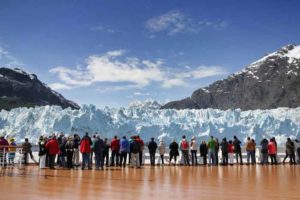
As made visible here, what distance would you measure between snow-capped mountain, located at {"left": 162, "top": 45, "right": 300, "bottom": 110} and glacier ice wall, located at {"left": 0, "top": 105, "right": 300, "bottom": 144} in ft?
304

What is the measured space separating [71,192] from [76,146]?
9659 millimetres

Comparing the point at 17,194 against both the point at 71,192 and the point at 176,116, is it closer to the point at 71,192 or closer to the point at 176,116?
the point at 71,192

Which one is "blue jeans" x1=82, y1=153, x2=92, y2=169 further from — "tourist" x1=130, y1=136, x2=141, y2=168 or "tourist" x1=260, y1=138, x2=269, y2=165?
"tourist" x1=260, y1=138, x2=269, y2=165

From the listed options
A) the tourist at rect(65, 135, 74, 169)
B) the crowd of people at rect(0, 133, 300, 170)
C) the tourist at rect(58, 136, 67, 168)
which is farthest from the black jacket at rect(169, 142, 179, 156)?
the tourist at rect(58, 136, 67, 168)

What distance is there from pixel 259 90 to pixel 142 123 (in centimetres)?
12656

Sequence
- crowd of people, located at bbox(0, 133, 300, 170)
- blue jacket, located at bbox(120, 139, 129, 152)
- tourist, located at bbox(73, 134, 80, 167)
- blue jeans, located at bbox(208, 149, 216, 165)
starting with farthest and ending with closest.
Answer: blue jeans, located at bbox(208, 149, 216, 165) → blue jacket, located at bbox(120, 139, 129, 152) → tourist, located at bbox(73, 134, 80, 167) → crowd of people, located at bbox(0, 133, 300, 170)

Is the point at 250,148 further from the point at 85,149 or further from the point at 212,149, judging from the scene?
the point at 85,149

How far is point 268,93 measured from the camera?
162000 mm

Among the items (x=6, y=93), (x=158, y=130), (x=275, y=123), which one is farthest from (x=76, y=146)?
(x=6, y=93)

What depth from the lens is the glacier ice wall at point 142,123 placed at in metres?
45.5

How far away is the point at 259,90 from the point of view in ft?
552

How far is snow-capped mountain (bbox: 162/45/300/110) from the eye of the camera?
150613 millimetres

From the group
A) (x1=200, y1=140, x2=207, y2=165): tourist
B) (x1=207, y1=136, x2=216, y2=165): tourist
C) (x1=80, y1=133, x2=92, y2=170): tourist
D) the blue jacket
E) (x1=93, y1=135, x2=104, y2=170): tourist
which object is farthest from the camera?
(x1=200, y1=140, x2=207, y2=165): tourist

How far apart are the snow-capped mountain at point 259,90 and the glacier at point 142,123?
3646 inches
